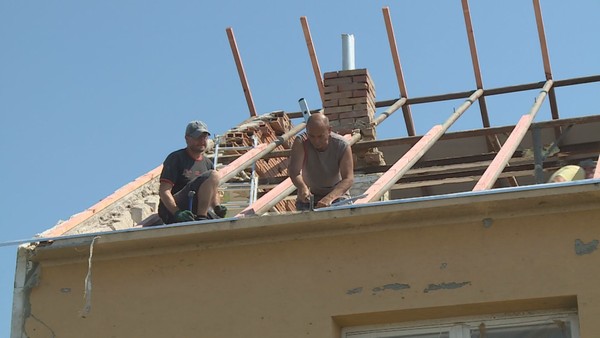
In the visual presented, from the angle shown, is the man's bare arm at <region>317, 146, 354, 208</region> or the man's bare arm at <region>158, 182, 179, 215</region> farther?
the man's bare arm at <region>158, 182, 179, 215</region>

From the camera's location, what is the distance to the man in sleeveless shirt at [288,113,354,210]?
9.12m

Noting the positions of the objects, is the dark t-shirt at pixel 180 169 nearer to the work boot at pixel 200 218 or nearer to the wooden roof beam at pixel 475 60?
the work boot at pixel 200 218

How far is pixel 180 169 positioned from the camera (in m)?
9.41

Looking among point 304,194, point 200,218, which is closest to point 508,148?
point 304,194

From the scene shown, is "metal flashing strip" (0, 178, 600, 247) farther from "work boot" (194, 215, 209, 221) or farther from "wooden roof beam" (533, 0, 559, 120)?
"wooden roof beam" (533, 0, 559, 120)

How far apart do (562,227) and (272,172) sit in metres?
5.91

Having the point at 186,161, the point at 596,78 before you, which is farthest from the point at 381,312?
the point at 596,78

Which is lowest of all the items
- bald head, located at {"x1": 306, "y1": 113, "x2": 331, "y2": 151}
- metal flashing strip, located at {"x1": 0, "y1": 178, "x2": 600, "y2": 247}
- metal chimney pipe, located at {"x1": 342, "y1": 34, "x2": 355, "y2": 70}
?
metal flashing strip, located at {"x1": 0, "y1": 178, "x2": 600, "y2": 247}

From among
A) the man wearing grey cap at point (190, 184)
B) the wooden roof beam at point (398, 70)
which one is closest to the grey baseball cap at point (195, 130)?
the man wearing grey cap at point (190, 184)

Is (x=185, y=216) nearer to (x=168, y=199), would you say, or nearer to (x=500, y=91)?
(x=168, y=199)

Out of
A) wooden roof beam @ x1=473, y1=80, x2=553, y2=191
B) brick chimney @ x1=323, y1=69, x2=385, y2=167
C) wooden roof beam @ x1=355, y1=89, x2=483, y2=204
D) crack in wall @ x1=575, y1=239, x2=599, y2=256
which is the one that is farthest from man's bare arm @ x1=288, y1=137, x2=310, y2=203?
brick chimney @ x1=323, y1=69, x2=385, y2=167

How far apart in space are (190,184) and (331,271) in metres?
1.60

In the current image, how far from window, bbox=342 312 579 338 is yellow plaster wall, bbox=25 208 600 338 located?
6cm

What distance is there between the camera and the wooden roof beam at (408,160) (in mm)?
8992
